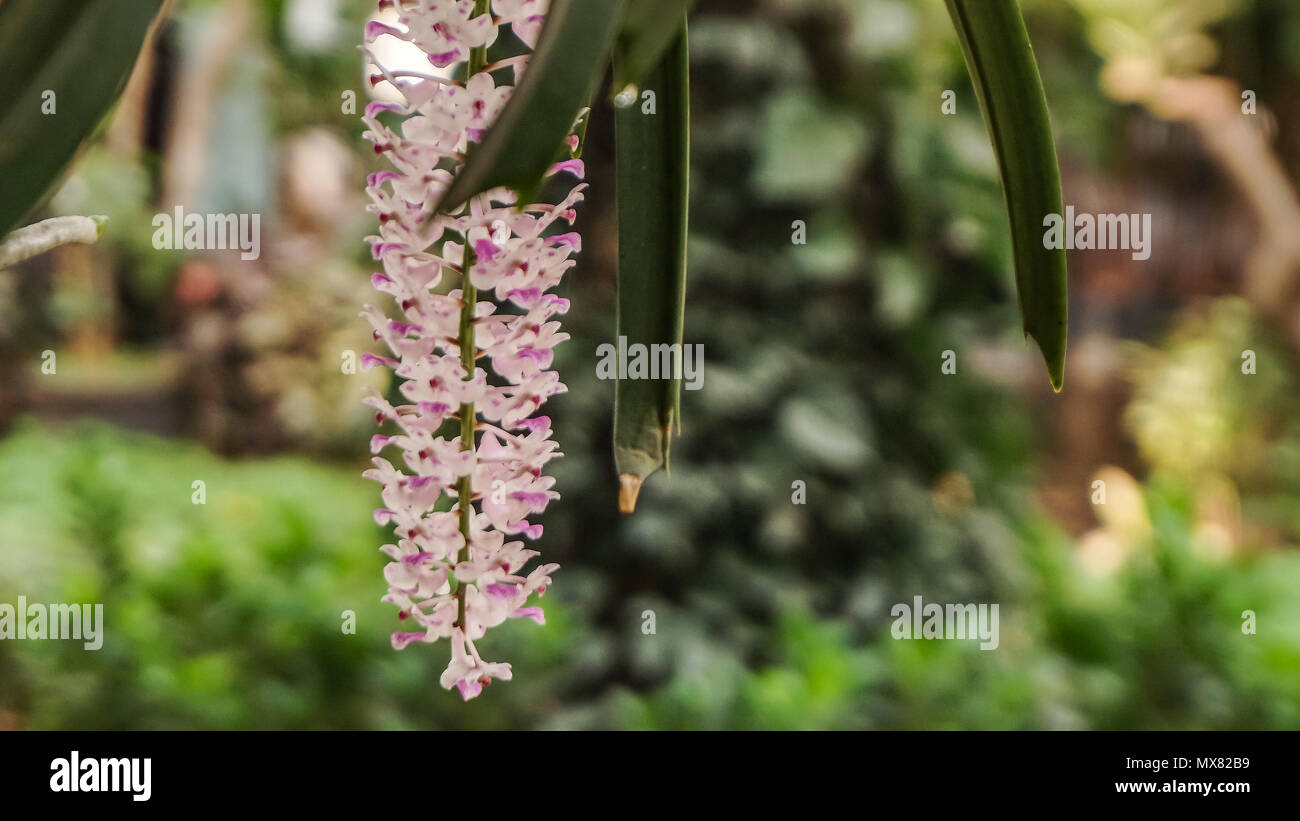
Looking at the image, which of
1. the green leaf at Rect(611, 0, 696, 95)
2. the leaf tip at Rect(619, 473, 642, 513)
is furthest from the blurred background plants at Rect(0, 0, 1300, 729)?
the green leaf at Rect(611, 0, 696, 95)

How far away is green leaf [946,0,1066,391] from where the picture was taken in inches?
15.6

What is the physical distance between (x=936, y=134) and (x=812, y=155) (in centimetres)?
27

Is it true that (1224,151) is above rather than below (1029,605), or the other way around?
above

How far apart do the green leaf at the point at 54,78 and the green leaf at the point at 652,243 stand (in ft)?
0.61

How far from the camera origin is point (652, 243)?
427mm

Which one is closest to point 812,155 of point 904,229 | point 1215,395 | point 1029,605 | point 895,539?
point 904,229

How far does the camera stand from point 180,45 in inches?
145

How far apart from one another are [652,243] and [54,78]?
221 mm

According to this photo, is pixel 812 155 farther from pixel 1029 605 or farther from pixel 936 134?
pixel 1029 605

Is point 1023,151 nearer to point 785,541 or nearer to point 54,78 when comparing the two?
point 54,78

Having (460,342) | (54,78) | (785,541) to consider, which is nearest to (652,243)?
(460,342)

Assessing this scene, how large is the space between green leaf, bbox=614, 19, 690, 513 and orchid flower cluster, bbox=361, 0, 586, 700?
0.05m

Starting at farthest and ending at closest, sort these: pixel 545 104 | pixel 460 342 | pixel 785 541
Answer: pixel 785 541 < pixel 460 342 < pixel 545 104

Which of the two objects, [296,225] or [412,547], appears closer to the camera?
[412,547]
